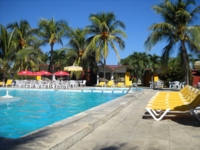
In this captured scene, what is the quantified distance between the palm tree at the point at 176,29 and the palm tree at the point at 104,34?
6.19m

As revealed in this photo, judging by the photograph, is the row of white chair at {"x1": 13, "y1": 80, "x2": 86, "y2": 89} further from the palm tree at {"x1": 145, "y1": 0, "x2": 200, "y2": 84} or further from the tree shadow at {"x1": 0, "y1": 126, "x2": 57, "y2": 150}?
the tree shadow at {"x1": 0, "y1": 126, "x2": 57, "y2": 150}

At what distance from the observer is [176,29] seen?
17.5m

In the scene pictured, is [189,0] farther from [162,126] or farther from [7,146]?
[7,146]

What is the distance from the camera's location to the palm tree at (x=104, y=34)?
76.2 ft

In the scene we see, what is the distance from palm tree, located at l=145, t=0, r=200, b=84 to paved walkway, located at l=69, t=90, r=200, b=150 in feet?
40.3

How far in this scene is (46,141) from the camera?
128 inches

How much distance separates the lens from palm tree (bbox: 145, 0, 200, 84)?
16.9 metres

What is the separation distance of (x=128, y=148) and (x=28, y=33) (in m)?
25.0

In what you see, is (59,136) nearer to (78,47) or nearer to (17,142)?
(17,142)

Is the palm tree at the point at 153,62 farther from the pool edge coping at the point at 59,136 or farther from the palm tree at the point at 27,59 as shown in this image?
the pool edge coping at the point at 59,136

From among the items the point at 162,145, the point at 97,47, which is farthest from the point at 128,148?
the point at 97,47

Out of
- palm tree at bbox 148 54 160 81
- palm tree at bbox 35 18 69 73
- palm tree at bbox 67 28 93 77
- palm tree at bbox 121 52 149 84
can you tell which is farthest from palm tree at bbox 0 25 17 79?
palm tree at bbox 148 54 160 81

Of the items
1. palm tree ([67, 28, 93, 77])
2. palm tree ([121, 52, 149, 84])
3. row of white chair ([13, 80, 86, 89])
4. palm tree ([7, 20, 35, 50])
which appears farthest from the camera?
palm tree ([121, 52, 149, 84])

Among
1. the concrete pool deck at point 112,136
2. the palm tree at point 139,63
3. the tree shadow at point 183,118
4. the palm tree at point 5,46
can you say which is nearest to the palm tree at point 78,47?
the palm tree at point 139,63
